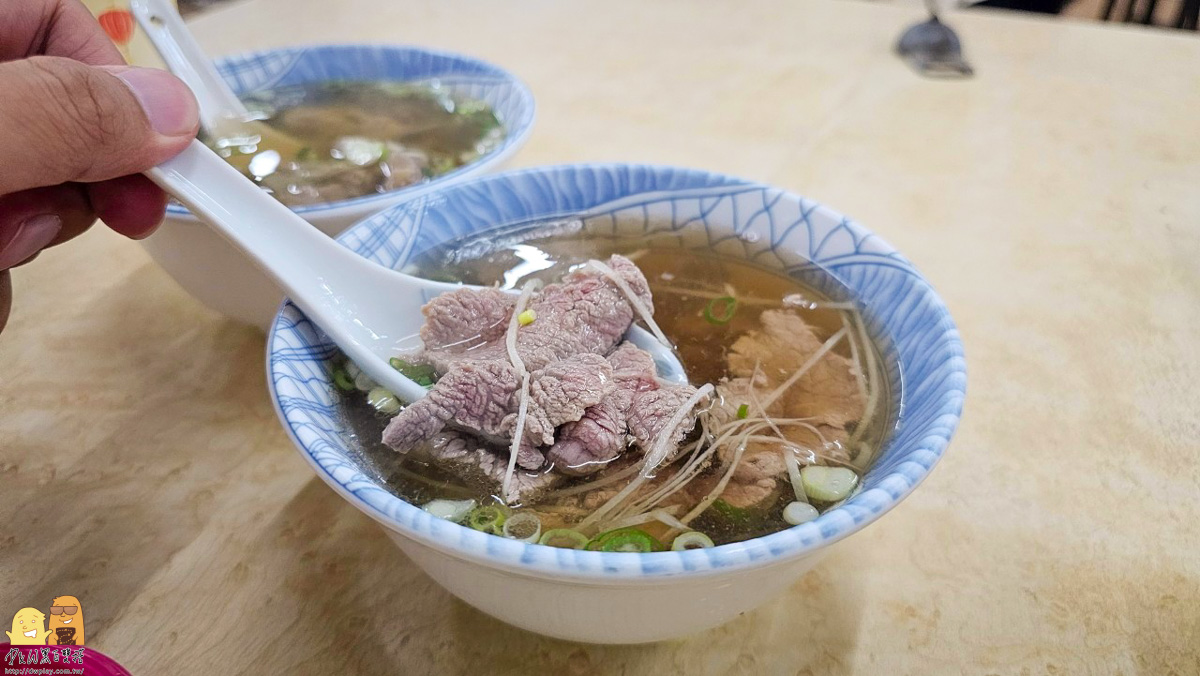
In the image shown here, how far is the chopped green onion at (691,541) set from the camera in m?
0.91

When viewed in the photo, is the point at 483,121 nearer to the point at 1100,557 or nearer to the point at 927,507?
the point at 927,507

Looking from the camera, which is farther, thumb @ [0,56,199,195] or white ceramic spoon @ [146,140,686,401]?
white ceramic spoon @ [146,140,686,401]

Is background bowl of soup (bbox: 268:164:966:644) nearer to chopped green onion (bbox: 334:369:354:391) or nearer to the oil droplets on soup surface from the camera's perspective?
chopped green onion (bbox: 334:369:354:391)

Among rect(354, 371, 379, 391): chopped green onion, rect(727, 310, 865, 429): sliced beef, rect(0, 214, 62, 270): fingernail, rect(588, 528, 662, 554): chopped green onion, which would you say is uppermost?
rect(0, 214, 62, 270): fingernail

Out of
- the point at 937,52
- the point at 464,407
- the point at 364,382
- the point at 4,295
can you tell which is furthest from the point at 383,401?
the point at 937,52

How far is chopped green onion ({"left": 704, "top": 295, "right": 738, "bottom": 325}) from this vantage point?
1322mm

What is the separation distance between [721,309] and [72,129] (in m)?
0.98

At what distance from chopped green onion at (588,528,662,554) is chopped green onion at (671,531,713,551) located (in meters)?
0.02

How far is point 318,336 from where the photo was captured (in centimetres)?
109

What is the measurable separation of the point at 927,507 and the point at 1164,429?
520 mm

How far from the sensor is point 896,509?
123 centimetres

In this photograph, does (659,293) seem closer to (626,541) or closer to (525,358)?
(525,358)

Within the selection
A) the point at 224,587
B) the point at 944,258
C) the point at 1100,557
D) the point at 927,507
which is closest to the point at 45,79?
the point at 224,587

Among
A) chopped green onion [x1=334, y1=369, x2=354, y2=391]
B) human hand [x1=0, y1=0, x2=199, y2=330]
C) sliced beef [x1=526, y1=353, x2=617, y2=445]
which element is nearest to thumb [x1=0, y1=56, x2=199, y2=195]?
human hand [x1=0, y1=0, x2=199, y2=330]
